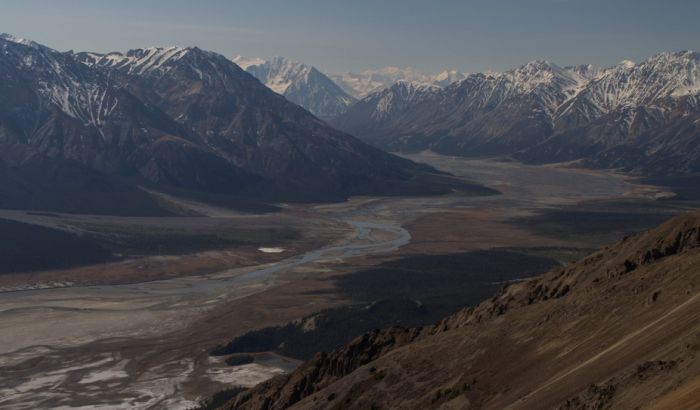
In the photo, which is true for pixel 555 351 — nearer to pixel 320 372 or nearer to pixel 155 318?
pixel 320 372

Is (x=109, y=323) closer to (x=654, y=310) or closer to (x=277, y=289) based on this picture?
(x=277, y=289)

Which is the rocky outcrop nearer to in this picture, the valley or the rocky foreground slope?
the rocky foreground slope

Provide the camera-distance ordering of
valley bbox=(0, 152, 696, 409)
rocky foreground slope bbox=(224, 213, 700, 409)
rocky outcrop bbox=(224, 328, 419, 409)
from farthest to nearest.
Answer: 1. valley bbox=(0, 152, 696, 409)
2. rocky outcrop bbox=(224, 328, 419, 409)
3. rocky foreground slope bbox=(224, 213, 700, 409)

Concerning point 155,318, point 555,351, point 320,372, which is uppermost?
point 555,351

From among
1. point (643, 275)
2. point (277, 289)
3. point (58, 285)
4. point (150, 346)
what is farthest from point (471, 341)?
point (58, 285)

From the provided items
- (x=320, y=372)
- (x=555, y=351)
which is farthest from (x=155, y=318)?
(x=555, y=351)

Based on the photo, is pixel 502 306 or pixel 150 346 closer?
pixel 502 306

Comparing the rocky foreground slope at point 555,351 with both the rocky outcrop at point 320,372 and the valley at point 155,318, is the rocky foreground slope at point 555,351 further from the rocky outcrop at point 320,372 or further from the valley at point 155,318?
the valley at point 155,318

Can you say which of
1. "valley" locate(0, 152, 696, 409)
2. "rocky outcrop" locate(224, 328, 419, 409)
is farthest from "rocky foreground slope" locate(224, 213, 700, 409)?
"valley" locate(0, 152, 696, 409)
